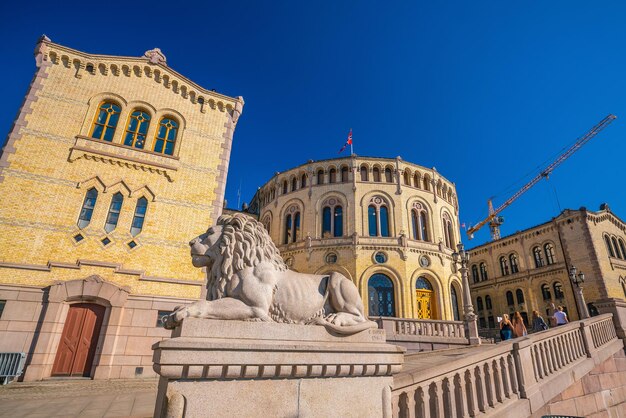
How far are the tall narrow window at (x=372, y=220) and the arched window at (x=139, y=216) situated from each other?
56.6 feet

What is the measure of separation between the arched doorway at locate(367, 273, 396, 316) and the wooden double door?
17.1m

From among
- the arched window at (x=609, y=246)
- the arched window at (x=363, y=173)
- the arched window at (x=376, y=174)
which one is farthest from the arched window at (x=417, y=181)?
the arched window at (x=609, y=246)

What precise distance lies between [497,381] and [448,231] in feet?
81.1

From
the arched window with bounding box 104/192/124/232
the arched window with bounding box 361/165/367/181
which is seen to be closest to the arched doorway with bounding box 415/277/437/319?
the arched window with bounding box 361/165/367/181

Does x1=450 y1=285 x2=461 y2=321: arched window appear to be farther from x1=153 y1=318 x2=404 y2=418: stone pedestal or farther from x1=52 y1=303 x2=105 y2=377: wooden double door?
x1=153 y1=318 x2=404 y2=418: stone pedestal

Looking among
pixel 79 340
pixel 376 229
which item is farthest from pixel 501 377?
pixel 376 229

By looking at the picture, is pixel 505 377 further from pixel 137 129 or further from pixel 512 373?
pixel 137 129

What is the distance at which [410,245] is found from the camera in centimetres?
2419

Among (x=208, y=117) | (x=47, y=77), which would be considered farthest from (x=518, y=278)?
(x=47, y=77)

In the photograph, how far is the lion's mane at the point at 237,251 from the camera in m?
3.13

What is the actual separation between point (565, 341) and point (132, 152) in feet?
52.5

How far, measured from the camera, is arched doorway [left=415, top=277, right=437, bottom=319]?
2298 centimetres

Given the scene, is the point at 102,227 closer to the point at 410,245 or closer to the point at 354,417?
the point at 354,417

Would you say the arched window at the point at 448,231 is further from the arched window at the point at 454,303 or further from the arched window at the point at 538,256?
the arched window at the point at 538,256
